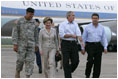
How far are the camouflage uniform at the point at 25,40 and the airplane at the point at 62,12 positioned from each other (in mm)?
12436

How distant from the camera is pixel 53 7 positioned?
70.9 ft

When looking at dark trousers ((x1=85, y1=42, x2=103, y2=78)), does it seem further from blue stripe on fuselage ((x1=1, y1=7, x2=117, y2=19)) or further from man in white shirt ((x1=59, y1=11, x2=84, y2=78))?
blue stripe on fuselage ((x1=1, y1=7, x2=117, y2=19))

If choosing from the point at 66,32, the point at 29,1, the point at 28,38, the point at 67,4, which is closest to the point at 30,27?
the point at 28,38

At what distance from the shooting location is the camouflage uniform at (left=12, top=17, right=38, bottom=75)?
23.5ft

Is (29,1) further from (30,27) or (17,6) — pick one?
(30,27)

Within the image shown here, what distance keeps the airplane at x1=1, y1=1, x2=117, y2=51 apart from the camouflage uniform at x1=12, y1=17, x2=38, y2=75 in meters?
12.4

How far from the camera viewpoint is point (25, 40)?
7.17 m

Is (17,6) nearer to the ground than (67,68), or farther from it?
farther from it

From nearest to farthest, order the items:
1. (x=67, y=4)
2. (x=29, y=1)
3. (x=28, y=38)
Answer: (x=28, y=38)
(x=29, y=1)
(x=67, y=4)

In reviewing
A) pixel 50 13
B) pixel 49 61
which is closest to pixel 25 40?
pixel 49 61

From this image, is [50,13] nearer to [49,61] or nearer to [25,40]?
[49,61]

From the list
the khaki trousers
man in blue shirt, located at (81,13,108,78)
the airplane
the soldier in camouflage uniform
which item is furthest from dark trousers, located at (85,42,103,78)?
the airplane

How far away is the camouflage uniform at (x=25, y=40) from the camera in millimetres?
7164

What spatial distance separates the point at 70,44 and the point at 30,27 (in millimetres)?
913
